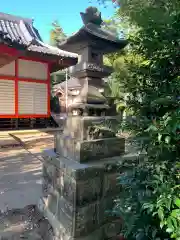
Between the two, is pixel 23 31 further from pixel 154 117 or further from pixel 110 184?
pixel 154 117

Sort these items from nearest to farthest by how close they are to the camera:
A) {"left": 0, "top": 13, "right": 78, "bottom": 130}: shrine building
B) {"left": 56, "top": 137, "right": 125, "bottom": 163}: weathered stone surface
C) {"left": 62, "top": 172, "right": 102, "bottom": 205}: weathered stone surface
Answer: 1. {"left": 62, "top": 172, "right": 102, "bottom": 205}: weathered stone surface
2. {"left": 56, "top": 137, "right": 125, "bottom": 163}: weathered stone surface
3. {"left": 0, "top": 13, "right": 78, "bottom": 130}: shrine building

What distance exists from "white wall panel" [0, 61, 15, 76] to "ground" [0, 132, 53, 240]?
138 inches

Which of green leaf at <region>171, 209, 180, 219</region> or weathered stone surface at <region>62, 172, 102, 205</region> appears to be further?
weathered stone surface at <region>62, 172, 102, 205</region>

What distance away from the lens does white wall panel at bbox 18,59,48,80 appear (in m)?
7.36

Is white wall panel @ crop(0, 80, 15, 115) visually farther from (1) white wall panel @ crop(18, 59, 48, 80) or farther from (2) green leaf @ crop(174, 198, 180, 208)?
(2) green leaf @ crop(174, 198, 180, 208)

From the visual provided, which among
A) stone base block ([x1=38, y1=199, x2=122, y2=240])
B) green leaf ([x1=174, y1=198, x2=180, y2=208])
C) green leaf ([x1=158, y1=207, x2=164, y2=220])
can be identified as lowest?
stone base block ([x1=38, y1=199, x2=122, y2=240])

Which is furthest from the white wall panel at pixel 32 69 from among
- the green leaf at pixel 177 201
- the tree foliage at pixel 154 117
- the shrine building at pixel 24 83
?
the green leaf at pixel 177 201

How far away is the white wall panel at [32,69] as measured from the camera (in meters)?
7.36

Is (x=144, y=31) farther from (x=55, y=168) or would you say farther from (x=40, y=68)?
(x=40, y=68)

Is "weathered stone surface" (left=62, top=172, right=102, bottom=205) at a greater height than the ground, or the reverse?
"weathered stone surface" (left=62, top=172, right=102, bottom=205)

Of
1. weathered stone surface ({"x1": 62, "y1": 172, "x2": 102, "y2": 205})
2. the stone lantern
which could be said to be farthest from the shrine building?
Answer: weathered stone surface ({"x1": 62, "y1": 172, "x2": 102, "y2": 205})

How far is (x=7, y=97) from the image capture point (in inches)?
280

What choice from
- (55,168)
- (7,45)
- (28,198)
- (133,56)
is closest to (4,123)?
(7,45)

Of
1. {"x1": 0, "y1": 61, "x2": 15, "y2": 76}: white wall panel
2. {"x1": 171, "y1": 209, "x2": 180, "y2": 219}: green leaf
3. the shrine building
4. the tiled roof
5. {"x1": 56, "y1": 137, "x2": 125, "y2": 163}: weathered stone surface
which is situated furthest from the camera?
{"x1": 0, "y1": 61, "x2": 15, "y2": 76}: white wall panel
